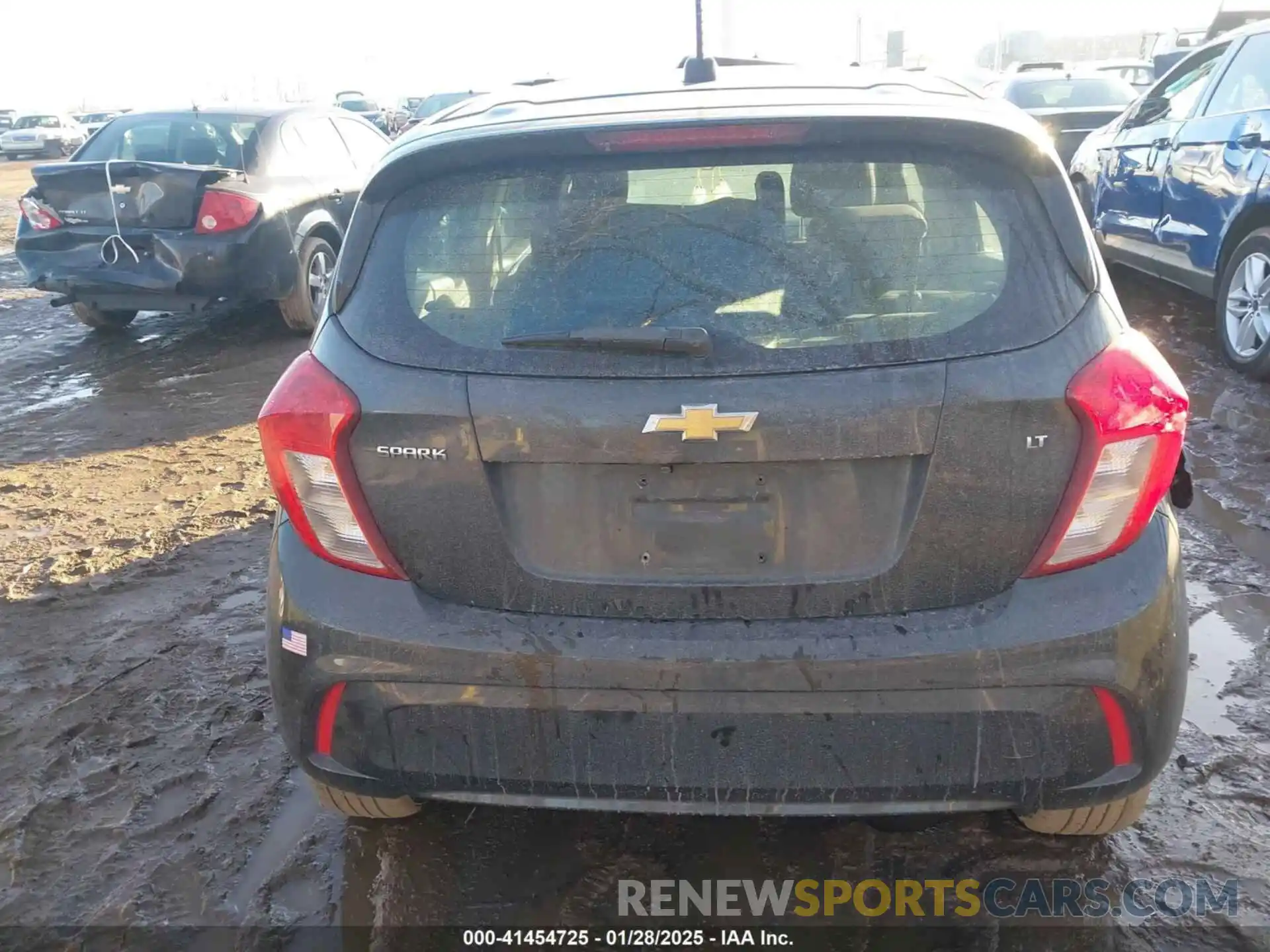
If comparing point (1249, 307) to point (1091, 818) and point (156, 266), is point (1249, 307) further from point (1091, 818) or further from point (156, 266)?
point (156, 266)

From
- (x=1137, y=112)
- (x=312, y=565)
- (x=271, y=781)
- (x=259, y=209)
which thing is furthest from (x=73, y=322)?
(x=1137, y=112)

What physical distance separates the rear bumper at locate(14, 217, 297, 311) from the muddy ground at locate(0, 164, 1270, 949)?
2.65 meters

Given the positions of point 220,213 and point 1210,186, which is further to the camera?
point 220,213

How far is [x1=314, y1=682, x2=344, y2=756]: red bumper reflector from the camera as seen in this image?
6.97 ft

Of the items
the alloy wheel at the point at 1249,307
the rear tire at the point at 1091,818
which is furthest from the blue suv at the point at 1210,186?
the rear tire at the point at 1091,818

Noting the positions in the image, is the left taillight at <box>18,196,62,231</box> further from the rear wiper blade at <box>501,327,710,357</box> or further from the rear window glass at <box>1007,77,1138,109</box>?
the rear window glass at <box>1007,77,1138,109</box>

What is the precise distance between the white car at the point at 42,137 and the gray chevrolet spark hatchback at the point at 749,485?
39.2 meters

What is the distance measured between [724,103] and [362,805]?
5.80 ft

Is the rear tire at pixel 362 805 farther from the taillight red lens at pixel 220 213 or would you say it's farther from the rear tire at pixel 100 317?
the rear tire at pixel 100 317

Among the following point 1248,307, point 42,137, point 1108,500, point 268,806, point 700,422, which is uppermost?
point 700,422

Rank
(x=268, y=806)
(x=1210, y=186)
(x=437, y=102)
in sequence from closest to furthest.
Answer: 1. (x=268, y=806)
2. (x=1210, y=186)
3. (x=437, y=102)

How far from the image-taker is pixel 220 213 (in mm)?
7129

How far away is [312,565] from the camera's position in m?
2.18

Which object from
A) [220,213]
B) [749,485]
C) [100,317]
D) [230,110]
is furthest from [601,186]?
[100,317]
